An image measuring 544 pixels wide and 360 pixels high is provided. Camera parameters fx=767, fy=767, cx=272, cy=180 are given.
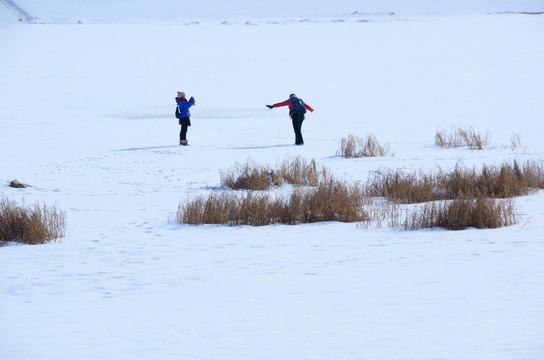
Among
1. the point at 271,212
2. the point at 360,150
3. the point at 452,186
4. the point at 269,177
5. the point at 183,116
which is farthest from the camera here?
the point at 183,116

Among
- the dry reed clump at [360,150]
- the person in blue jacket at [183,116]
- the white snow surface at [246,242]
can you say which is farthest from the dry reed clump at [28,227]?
the person in blue jacket at [183,116]

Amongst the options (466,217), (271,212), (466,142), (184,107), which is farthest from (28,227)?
(466,142)

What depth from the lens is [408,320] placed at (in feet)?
16.4

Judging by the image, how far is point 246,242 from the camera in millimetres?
7598

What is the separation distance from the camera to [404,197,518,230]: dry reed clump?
7.88m

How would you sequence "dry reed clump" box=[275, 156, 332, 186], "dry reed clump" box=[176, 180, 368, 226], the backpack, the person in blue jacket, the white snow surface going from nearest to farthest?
the white snow surface < "dry reed clump" box=[176, 180, 368, 226] < "dry reed clump" box=[275, 156, 332, 186] < the backpack < the person in blue jacket

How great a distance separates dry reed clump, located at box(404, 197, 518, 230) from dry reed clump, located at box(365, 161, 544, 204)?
5.17ft

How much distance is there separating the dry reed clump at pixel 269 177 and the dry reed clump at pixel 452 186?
3.51 feet

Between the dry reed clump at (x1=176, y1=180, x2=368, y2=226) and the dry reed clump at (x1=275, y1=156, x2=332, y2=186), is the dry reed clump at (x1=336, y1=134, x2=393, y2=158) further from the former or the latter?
the dry reed clump at (x1=176, y1=180, x2=368, y2=226)

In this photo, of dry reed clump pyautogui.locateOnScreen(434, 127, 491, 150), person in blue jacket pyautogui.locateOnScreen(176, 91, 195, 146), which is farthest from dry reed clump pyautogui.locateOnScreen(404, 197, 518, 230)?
person in blue jacket pyautogui.locateOnScreen(176, 91, 195, 146)

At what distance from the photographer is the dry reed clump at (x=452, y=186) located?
32.3 ft

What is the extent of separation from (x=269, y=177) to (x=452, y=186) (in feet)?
9.38

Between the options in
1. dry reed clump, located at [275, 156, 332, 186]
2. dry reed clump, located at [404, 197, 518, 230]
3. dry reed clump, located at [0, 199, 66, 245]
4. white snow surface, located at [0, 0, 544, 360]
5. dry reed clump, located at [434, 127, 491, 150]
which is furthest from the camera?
dry reed clump, located at [434, 127, 491, 150]

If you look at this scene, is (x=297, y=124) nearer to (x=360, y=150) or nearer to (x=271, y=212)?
(x=360, y=150)
